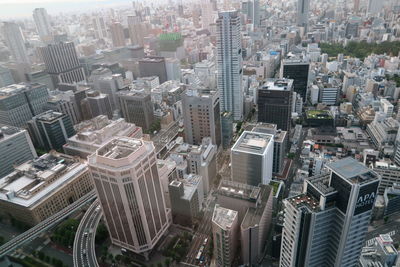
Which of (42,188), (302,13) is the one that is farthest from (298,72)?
(302,13)

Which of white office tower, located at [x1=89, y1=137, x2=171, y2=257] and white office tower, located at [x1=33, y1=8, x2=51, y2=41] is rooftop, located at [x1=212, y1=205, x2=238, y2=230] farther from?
white office tower, located at [x1=33, y1=8, x2=51, y2=41]

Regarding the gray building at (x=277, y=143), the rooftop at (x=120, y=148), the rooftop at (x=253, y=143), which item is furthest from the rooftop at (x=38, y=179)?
the gray building at (x=277, y=143)

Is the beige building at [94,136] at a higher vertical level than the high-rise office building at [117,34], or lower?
lower

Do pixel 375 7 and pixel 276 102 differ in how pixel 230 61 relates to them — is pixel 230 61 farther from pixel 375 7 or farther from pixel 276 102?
pixel 375 7

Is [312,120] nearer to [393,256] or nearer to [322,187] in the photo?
[393,256]

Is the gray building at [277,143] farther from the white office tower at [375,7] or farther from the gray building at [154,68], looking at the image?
the white office tower at [375,7]

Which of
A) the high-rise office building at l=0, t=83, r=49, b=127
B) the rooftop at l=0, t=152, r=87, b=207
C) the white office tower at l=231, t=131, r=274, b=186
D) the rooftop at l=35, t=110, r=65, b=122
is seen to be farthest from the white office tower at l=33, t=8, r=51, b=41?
the white office tower at l=231, t=131, r=274, b=186
